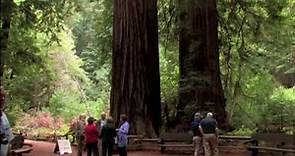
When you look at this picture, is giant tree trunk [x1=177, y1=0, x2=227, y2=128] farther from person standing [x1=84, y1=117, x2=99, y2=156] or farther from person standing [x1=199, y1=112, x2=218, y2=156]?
person standing [x1=84, y1=117, x2=99, y2=156]

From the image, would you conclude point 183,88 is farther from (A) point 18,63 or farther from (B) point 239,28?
(A) point 18,63

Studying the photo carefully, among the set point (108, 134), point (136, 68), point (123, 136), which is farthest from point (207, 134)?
point (136, 68)

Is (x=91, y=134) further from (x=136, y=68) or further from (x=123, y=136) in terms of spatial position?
(x=136, y=68)

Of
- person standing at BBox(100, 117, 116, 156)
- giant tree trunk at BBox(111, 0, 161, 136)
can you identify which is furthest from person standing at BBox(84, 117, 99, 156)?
giant tree trunk at BBox(111, 0, 161, 136)

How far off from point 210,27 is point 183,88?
2543mm

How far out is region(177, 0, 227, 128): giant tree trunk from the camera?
1966 cm

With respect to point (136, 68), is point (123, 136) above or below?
below

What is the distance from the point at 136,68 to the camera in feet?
65.8

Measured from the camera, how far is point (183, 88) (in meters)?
20.1

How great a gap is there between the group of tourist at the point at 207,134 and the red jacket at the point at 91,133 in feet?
9.07

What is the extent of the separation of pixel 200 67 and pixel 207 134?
573cm

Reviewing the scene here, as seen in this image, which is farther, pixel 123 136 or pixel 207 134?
pixel 207 134

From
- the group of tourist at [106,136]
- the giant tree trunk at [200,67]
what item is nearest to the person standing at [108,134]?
the group of tourist at [106,136]

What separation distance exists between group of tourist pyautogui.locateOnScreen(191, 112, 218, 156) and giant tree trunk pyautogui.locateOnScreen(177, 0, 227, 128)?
12.7 feet
